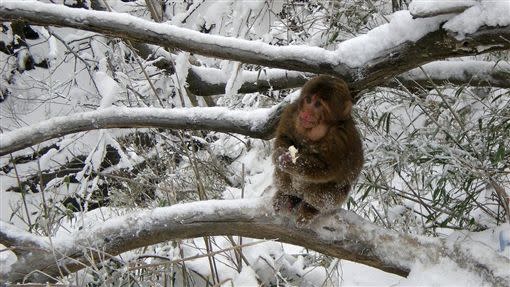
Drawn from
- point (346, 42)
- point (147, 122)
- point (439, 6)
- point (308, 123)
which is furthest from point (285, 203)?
point (439, 6)

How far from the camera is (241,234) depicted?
2.72m

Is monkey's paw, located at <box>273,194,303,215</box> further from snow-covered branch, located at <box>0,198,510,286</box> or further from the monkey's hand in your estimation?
the monkey's hand

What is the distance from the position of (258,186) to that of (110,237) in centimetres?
149

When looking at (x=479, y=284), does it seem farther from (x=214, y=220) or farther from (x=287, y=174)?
(x=214, y=220)

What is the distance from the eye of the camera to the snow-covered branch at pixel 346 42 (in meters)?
2.30

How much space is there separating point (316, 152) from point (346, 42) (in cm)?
64

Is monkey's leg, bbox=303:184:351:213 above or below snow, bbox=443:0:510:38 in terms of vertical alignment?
below

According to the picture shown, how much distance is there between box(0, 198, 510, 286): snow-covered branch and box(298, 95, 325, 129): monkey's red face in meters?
0.52

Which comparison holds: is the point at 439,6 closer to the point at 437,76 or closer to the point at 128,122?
the point at 437,76

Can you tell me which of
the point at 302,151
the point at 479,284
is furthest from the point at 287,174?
the point at 479,284

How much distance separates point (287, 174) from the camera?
9.00 feet

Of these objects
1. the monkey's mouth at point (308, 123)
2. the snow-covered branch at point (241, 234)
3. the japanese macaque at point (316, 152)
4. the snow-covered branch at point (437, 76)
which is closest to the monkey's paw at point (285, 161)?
the japanese macaque at point (316, 152)

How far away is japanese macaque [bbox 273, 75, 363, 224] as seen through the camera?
93.5 inches

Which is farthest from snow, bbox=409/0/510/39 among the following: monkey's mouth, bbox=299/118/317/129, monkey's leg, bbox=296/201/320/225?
monkey's leg, bbox=296/201/320/225
